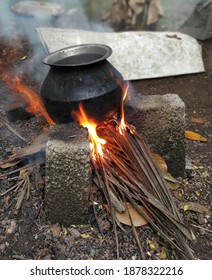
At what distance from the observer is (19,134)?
461 cm

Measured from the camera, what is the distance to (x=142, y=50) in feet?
21.5

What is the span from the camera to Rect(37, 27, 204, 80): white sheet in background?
637cm

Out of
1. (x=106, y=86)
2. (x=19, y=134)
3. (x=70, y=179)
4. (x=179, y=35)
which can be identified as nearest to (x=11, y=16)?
(x=179, y=35)

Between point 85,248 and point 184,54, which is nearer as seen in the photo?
point 85,248

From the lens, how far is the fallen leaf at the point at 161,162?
3.81 metres

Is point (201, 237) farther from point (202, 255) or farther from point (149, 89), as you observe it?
point (149, 89)

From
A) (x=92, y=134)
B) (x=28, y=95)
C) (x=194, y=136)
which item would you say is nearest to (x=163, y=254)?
(x=92, y=134)

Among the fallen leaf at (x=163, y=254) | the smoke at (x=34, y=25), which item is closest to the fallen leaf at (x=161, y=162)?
the fallen leaf at (x=163, y=254)

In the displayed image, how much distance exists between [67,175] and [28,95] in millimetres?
2613

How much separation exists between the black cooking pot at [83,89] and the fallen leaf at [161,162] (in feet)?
2.49

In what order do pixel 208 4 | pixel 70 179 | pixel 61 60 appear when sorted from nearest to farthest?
pixel 70 179 → pixel 61 60 → pixel 208 4

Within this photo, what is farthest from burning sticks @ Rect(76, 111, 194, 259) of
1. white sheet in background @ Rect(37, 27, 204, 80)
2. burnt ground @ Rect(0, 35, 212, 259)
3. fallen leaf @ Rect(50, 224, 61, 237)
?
white sheet in background @ Rect(37, 27, 204, 80)

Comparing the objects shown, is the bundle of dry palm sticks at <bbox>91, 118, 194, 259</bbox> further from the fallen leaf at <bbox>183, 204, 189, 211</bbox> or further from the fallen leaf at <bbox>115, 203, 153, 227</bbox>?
the fallen leaf at <bbox>183, 204, 189, 211</bbox>

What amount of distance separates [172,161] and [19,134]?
210cm
